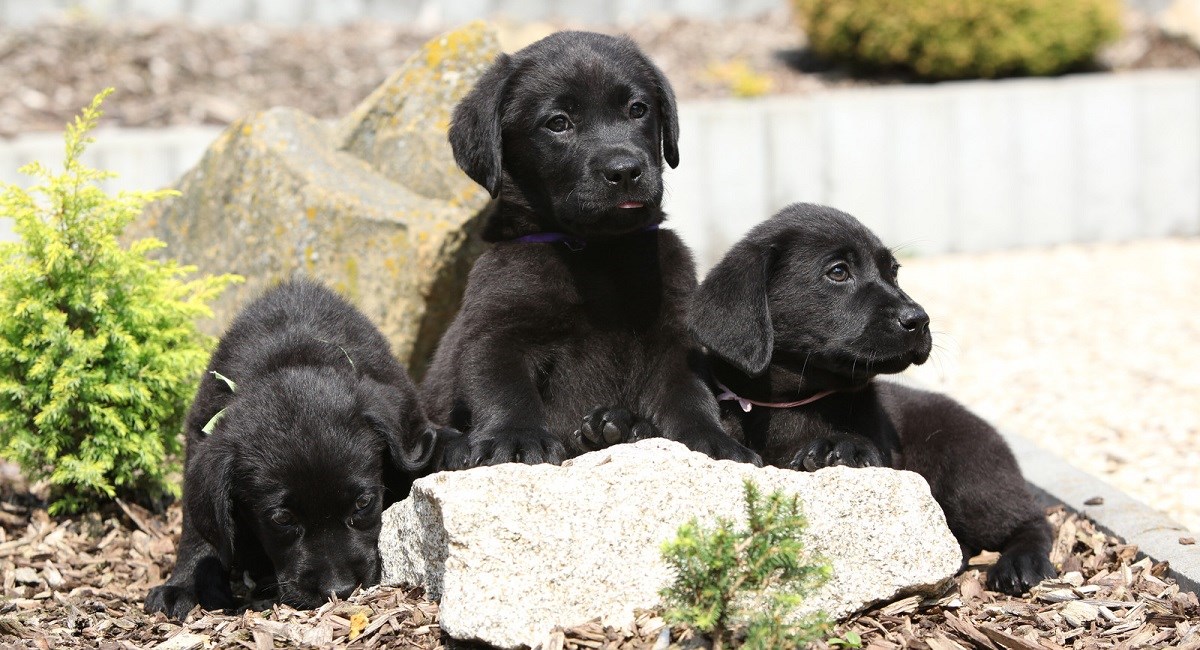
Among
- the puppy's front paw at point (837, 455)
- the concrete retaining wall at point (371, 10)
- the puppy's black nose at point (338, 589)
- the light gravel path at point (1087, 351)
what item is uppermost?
the concrete retaining wall at point (371, 10)

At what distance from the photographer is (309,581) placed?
4.13 meters

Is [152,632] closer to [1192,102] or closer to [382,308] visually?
[382,308]

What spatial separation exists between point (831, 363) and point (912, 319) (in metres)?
0.34

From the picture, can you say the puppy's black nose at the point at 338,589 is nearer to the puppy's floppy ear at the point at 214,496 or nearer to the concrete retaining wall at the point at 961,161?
the puppy's floppy ear at the point at 214,496

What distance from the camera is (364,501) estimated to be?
13.9ft

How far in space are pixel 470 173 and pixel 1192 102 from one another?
28.3 ft

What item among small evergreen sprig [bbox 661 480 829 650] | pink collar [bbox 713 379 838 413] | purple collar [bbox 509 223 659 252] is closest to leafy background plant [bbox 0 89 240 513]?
purple collar [bbox 509 223 659 252]

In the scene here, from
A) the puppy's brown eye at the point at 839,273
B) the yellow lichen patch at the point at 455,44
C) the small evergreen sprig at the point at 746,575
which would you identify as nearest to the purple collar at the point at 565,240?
the puppy's brown eye at the point at 839,273

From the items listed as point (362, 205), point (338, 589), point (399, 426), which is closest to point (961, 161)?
point (362, 205)

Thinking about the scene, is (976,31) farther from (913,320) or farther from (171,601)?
(171,601)

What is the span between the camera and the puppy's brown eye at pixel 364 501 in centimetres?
422

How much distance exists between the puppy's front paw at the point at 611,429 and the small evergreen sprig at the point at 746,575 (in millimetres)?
1042

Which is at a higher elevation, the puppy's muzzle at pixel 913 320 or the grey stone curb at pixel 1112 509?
the puppy's muzzle at pixel 913 320

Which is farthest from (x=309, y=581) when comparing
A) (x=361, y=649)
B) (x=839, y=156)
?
(x=839, y=156)
